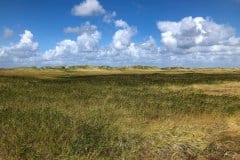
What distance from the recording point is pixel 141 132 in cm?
1561

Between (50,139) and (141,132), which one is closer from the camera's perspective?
(50,139)

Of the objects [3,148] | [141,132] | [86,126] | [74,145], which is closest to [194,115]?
[141,132]

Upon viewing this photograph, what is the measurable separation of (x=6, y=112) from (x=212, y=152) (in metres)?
9.34

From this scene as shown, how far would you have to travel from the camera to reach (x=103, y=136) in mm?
13922

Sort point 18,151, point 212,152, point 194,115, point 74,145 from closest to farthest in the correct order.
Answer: point 18,151 → point 74,145 → point 212,152 → point 194,115

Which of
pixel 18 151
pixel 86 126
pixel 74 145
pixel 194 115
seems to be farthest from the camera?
pixel 194 115

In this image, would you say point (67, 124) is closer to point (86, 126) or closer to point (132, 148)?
point (86, 126)

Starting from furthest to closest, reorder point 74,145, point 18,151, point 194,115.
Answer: point 194,115
point 74,145
point 18,151

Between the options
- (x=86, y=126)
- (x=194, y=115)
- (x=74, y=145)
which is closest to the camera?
(x=74, y=145)

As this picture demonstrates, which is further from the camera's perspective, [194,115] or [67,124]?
[194,115]

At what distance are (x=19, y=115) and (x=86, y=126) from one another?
12.6ft

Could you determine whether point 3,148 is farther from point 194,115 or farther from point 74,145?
point 194,115

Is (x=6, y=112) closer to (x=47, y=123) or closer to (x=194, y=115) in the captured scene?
(x=47, y=123)

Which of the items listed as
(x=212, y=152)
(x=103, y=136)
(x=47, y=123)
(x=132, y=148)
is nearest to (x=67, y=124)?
(x=47, y=123)
